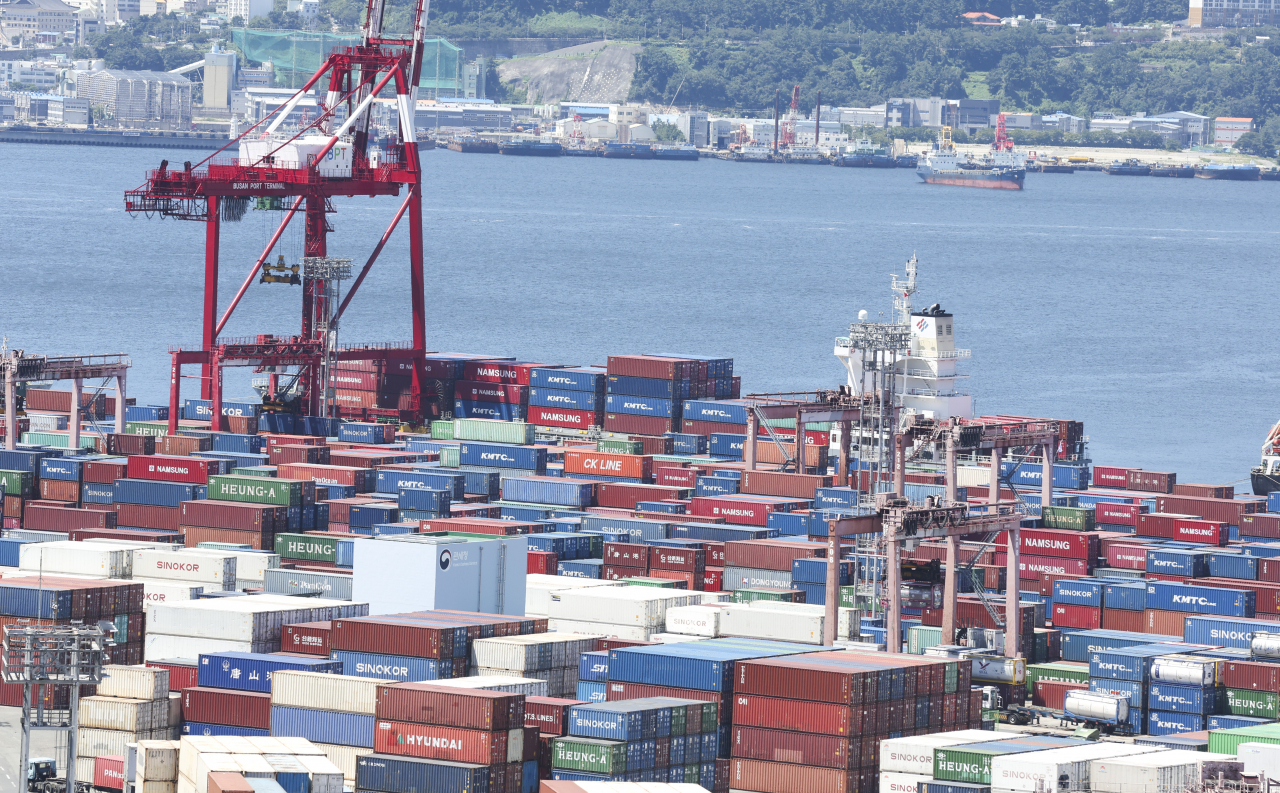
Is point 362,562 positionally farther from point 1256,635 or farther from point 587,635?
point 1256,635

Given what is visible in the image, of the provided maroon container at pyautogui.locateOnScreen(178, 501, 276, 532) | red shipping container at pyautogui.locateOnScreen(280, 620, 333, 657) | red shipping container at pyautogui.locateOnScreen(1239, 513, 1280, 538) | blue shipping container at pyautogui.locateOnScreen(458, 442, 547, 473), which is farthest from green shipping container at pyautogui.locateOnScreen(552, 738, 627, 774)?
blue shipping container at pyautogui.locateOnScreen(458, 442, 547, 473)

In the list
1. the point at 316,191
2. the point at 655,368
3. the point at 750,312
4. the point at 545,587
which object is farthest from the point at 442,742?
the point at 750,312

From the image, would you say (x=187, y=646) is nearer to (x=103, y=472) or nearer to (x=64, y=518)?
(x=64, y=518)

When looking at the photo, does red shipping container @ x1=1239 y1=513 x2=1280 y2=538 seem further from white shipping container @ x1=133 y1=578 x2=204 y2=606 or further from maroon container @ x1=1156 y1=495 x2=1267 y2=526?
white shipping container @ x1=133 y1=578 x2=204 y2=606

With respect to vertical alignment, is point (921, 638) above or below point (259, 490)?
below

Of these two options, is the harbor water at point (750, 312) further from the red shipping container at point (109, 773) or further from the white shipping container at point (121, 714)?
the red shipping container at point (109, 773)

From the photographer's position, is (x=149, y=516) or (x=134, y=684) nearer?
(x=134, y=684)

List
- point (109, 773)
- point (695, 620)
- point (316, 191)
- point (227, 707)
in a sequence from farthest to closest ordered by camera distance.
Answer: point (316, 191), point (695, 620), point (227, 707), point (109, 773)
